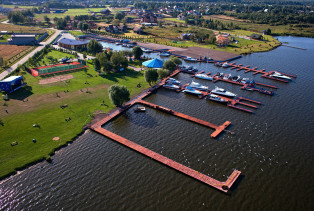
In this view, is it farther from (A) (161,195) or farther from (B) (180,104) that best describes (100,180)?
(B) (180,104)

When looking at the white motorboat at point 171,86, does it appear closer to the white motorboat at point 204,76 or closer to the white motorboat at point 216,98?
the white motorboat at point 216,98

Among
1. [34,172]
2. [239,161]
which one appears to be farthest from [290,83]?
[34,172]

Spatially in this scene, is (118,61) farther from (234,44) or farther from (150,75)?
(234,44)

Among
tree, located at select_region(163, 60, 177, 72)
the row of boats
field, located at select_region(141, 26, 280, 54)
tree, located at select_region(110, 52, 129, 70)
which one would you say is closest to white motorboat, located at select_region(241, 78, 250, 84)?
the row of boats

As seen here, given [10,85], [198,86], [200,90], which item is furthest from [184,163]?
[10,85]

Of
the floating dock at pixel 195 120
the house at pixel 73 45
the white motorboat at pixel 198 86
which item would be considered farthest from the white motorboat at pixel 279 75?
the house at pixel 73 45

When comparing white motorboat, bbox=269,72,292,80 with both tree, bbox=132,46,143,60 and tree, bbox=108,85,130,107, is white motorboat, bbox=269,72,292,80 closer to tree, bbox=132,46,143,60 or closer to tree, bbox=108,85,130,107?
tree, bbox=132,46,143,60
